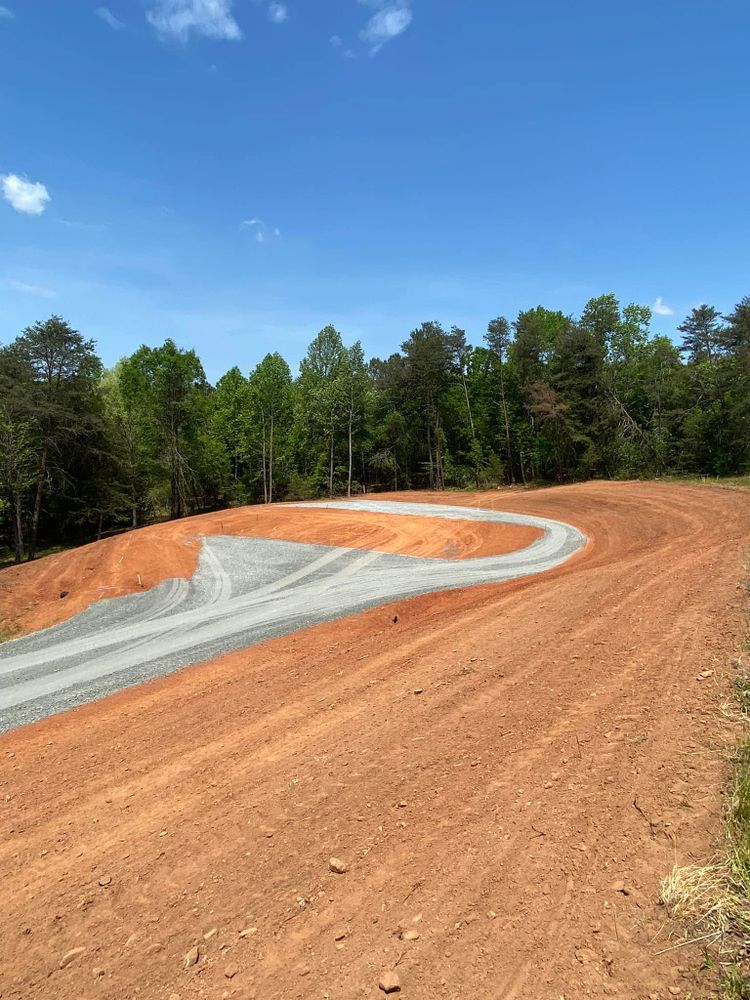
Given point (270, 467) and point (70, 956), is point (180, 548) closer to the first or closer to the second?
point (70, 956)

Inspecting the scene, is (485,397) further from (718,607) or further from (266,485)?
(718,607)

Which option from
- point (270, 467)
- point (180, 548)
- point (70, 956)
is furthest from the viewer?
point (270, 467)

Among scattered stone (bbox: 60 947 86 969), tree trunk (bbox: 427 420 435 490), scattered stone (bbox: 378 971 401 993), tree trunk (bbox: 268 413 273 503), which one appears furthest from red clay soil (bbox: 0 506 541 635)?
tree trunk (bbox: 427 420 435 490)

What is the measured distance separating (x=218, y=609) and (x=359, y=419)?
1386 inches

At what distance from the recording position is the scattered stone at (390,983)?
232 centimetres

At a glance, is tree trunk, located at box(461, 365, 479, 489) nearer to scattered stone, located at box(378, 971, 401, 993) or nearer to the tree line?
the tree line

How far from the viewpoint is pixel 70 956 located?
9.27ft

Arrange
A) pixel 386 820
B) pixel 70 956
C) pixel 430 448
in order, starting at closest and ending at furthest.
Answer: pixel 70 956
pixel 386 820
pixel 430 448

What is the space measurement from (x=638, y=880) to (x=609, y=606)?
16.8 ft

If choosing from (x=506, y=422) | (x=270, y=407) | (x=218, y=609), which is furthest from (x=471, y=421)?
(x=218, y=609)

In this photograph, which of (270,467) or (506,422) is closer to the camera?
(270,467)

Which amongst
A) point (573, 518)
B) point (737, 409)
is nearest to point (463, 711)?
point (573, 518)

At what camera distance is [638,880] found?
2.64m

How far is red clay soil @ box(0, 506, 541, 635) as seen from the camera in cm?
1352
